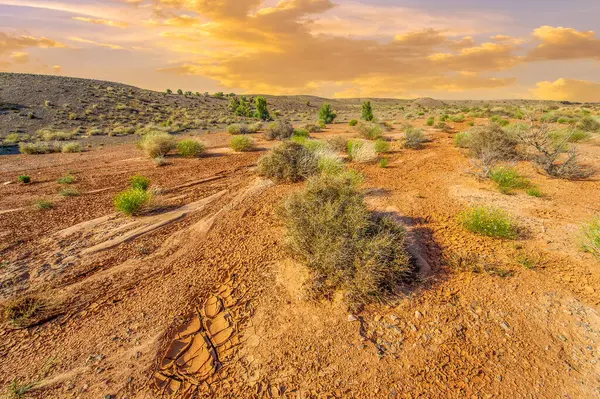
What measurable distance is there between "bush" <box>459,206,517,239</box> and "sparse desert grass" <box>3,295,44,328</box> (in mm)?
7986

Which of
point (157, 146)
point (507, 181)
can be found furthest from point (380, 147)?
point (157, 146)

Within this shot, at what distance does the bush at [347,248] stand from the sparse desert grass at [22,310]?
407cm

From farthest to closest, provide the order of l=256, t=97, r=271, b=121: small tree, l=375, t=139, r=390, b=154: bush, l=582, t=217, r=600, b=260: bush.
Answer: l=256, t=97, r=271, b=121: small tree, l=375, t=139, r=390, b=154: bush, l=582, t=217, r=600, b=260: bush

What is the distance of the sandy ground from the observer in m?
3.41

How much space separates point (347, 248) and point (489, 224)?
3.40 meters

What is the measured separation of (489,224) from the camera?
236 inches

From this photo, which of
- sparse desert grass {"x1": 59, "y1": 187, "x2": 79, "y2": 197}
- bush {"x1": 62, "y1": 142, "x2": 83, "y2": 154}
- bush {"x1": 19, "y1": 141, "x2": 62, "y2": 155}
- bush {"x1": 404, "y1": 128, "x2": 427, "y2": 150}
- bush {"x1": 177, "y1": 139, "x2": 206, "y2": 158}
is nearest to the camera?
sparse desert grass {"x1": 59, "y1": 187, "x2": 79, "y2": 197}

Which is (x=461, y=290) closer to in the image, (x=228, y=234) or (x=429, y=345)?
(x=429, y=345)

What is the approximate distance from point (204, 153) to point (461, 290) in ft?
48.4

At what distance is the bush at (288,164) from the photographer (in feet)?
33.9

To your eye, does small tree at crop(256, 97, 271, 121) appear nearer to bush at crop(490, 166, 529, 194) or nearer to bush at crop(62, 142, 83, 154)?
bush at crop(62, 142, 83, 154)

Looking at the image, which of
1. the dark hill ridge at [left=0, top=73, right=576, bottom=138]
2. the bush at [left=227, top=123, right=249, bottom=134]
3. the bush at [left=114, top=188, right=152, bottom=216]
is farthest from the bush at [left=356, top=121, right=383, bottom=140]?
the dark hill ridge at [left=0, top=73, right=576, bottom=138]

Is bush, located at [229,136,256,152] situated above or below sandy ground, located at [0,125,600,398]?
above

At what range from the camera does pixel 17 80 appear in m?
42.1
